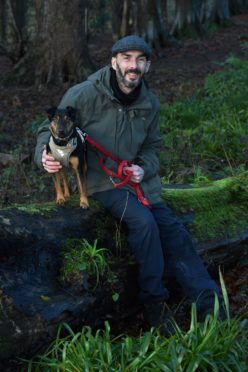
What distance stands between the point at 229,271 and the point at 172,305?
0.92m

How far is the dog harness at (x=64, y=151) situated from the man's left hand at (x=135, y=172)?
1.92 ft

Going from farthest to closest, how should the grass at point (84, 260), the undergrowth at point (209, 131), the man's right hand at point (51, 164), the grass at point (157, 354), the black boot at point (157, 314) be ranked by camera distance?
the undergrowth at point (209, 131), the black boot at point (157, 314), the man's right hand at point (51, 164), the grass at point (84, 260), the grass at point (157, 354)

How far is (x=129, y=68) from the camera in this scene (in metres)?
4.80

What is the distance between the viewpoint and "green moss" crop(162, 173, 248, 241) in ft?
18.0

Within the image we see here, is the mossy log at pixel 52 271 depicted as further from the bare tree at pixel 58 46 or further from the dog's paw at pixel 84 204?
the bare tree at pixel 58 46

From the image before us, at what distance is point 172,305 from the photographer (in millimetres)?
5145

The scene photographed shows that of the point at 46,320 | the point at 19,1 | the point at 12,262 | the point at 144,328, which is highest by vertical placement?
the point at 19,1

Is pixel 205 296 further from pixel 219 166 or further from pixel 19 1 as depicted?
pixel 19 1

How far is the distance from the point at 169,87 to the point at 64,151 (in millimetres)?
10669

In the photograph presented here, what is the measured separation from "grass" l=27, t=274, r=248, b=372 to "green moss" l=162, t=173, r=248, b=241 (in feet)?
5.05

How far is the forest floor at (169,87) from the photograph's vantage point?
574 cm

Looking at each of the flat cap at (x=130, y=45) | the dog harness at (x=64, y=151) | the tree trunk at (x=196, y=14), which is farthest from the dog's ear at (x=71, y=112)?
the tree trunk at (x=196, y=14)

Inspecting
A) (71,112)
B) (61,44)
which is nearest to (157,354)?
(71,112)

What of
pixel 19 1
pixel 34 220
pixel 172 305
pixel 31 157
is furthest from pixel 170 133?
Answer: pixel 19 1
